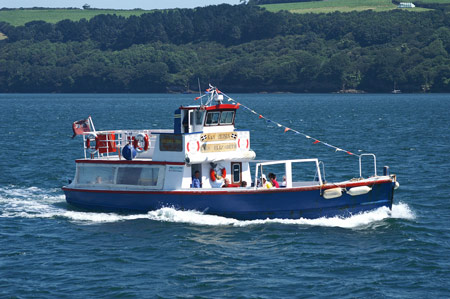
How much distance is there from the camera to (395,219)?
34312mm

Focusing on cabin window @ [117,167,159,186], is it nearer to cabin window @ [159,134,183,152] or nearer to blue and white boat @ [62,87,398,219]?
blue and white boat @ [62,87,398,219]

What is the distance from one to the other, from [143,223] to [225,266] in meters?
7.05

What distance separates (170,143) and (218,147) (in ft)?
7.25

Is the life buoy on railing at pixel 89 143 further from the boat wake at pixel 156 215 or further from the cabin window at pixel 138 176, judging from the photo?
the boat wake at pixel 156 215

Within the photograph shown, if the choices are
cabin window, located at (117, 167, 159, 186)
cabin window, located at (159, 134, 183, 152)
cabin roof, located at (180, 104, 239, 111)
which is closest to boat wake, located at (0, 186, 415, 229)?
cabin window, located at (117, 167, 159, 186)

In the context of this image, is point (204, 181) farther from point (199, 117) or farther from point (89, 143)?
point (89, 143)

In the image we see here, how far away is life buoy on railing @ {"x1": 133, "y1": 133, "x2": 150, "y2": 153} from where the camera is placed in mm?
36719

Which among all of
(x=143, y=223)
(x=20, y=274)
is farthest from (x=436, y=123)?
(x=20, y=274)

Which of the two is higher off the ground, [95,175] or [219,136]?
[219,136]

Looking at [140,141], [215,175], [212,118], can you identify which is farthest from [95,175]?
[212,118]

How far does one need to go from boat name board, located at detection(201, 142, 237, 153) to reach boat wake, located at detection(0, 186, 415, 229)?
3.00 m

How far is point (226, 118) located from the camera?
3653 centimetres

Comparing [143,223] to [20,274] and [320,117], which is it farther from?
[320,117]

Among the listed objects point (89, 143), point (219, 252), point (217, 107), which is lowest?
point (219, 252)
